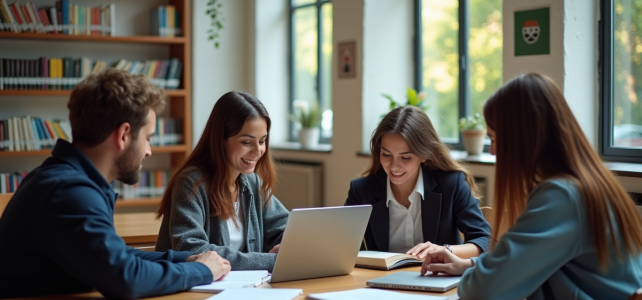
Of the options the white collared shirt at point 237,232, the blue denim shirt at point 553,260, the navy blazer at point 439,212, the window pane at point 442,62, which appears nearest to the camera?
the blue denim shirt at point 553,260

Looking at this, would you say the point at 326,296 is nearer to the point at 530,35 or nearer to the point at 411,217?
the point at 411,217

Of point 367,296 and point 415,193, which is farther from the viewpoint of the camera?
point 415,193

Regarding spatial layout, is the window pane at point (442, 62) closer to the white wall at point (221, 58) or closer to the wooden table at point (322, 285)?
the white wall at point (221, 58)

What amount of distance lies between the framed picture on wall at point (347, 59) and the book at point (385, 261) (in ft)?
10.0

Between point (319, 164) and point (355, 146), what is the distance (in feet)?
1.49

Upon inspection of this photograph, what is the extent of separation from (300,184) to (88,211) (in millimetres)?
3942

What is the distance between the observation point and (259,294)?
5.44ft

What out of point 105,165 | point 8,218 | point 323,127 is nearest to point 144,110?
point 105,165

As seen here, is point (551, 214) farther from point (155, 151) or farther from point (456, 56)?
point (155, 151)

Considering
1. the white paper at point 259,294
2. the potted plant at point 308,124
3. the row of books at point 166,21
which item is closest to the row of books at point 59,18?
the row of books at point 166,21

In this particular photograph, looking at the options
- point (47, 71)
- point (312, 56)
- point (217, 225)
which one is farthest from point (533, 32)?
point (47, 71)

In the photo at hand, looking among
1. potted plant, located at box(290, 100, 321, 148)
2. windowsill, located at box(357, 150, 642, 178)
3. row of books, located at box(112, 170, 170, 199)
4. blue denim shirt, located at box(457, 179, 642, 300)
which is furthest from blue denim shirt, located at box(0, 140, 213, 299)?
potted plant, located at box(290, 100, 321, 148)

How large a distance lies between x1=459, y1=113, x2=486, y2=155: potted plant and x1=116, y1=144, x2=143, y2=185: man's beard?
2893 mm

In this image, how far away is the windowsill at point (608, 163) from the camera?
3215mm
